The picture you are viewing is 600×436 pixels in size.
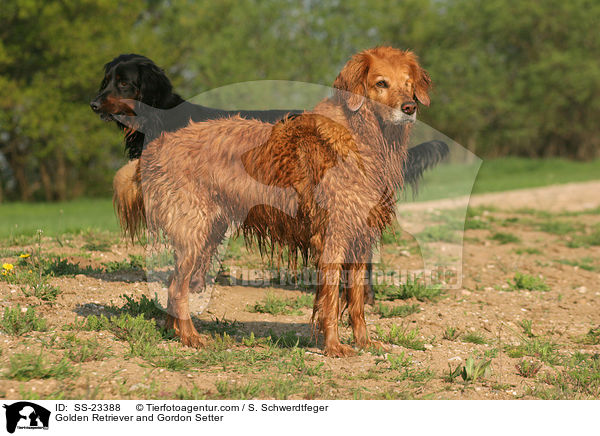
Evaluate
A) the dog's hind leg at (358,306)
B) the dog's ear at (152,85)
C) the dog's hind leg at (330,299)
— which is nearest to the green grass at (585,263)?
the dog's hind leg at (358,306)

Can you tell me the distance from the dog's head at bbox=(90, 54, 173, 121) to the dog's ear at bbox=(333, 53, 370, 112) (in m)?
1.81

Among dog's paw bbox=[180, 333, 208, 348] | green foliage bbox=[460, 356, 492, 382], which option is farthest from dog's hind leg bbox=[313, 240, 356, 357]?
dog's paw bbox=[180, 333, 208, 348]

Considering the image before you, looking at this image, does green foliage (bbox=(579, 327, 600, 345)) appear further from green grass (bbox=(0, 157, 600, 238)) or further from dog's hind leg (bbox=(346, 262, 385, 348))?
green grass (bbox=(0, 157, 600, 238))

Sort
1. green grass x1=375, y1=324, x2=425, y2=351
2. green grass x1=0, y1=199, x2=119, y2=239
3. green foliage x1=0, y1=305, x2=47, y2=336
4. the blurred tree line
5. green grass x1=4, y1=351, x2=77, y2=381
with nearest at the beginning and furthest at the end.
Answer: green grass x1=4, y1=351, x2=77, y2=381
green foliage x1=0, y1=305, x2=47, y2=336
green grass x1=375, y1=324, x2=425, y2=351
green grass x1=0, y1=199, x2=119, y2=239
the blurred tree line

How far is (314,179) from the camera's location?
4434 mm

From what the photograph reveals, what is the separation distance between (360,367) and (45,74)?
2081 centimetres

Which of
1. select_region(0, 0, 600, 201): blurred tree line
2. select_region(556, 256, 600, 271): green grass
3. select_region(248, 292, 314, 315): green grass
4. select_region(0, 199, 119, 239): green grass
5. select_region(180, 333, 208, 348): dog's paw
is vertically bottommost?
select_region(180, 333, 208, 348): dog's paw

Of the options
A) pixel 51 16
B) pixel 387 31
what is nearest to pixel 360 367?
pixel 51 16

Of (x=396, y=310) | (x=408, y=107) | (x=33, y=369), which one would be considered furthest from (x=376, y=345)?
(x=33, y=369)

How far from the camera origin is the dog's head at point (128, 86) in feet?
16.1

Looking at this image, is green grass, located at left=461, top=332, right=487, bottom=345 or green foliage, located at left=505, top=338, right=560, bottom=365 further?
green grass, located at left=461, top=332, right=487, bottom=345

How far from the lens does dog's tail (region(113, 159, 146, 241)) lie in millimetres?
5267

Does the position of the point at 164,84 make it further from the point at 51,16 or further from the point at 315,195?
the point at 51,16

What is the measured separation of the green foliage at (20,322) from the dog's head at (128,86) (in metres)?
1.75
